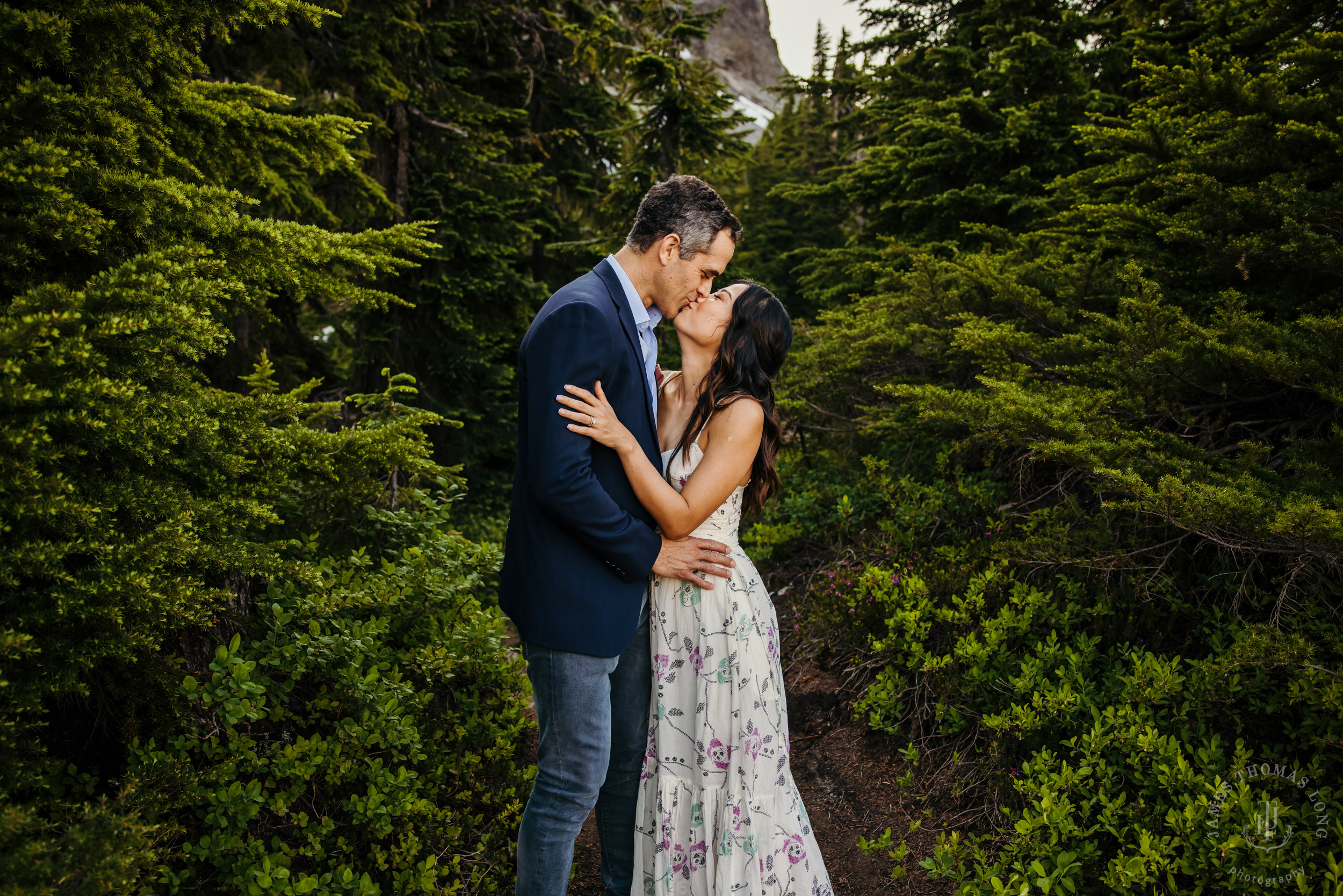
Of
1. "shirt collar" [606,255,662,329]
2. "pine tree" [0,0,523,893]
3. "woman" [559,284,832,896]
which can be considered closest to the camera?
"pine tree" [0,0,523,893]

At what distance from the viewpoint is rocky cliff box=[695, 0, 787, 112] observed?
2960 inches

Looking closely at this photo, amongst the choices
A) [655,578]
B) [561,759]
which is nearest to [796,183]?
[655,578]

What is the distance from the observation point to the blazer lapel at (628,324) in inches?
91.0

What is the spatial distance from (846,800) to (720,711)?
5.26 ft

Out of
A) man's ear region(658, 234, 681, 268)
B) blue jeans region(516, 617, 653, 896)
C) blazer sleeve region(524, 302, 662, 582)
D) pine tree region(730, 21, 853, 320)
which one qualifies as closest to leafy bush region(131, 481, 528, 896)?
blue jeans region(516, 617, 653, 896)

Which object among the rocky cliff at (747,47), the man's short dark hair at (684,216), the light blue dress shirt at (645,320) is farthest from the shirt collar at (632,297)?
the rocky cliff at (747,47)

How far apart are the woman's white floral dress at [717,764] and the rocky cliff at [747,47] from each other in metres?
78.6

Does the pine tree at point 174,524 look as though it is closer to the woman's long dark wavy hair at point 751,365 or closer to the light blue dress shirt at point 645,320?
the light blue dress shirt at point 645,320

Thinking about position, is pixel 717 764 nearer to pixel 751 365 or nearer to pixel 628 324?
pixel 751 365

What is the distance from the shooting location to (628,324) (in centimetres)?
232

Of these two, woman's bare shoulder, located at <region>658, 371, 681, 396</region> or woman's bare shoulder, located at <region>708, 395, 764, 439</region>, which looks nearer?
woman's bare shoulder, located at <region>708, 395, 764, 439</region>

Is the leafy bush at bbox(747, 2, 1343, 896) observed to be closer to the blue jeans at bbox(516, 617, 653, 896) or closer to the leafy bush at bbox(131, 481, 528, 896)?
the blue jeans at bbox(516, 617, 653, 896)

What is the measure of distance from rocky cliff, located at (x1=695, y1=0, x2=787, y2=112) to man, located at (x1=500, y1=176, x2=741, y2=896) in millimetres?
78262

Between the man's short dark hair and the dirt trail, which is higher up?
the man's short dark hair
